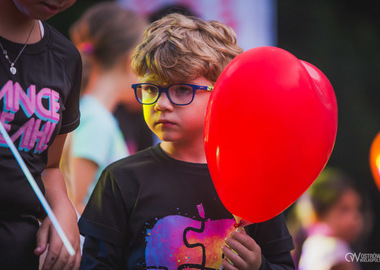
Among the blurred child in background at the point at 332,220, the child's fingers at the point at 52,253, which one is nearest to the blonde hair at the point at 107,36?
the blurred child in background at the point at 332,220

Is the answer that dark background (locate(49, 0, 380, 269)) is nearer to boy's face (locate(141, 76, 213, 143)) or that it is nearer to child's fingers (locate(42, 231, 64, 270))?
boy's face (locate(141, 76, 213, 143))

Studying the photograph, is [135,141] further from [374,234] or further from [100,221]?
[374,234]

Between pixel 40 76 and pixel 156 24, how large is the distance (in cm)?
61

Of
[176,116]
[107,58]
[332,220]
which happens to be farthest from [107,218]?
[332,220]

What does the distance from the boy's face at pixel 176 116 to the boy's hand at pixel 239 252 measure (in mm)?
357

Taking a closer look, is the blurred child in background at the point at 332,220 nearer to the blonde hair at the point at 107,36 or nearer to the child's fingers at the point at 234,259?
the blonde hair at the point at 107,36

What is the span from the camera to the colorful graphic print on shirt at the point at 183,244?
1.79 m

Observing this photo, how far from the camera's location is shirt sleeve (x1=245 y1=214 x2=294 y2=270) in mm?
1900

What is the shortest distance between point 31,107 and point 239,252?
2.20ft

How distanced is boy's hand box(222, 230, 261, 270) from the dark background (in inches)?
251

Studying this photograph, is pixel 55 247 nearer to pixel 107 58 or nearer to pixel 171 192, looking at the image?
pixel 171 192

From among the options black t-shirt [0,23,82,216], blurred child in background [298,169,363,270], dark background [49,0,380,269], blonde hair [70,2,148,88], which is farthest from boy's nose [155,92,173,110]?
dark background [49,0,380,269]

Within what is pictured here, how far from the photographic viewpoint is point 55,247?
153cm

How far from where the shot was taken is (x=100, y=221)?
1.83 meters
